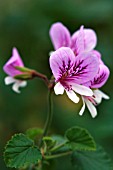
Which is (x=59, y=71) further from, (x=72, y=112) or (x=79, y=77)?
(x=72, y=112)

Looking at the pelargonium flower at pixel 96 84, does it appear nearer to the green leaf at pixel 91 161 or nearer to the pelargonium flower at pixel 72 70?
the pelargonium flower at pixel 72 70

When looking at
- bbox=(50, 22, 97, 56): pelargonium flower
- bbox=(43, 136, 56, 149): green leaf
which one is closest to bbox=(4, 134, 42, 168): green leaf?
bbox=(43, 136, 56, 149): green leaf

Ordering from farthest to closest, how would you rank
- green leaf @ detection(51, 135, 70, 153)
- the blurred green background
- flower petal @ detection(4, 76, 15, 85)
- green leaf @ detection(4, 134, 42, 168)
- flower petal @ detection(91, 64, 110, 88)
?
the blurred green background, flower petal @ detection(4, 76, 15, 85), green leaf @ detection(51, 135, 70, 153), flower petal @ detection(91, 64, 110, 88), green leaf @ detection(4, 134, 42, 168)

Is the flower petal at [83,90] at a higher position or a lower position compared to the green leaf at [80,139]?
higher

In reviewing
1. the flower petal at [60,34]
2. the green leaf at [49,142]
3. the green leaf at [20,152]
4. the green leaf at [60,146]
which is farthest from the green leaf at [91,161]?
the flower petal at [60,34]

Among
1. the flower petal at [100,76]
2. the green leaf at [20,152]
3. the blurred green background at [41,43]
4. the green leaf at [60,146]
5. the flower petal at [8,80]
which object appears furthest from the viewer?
the blurred green background at [41,43]

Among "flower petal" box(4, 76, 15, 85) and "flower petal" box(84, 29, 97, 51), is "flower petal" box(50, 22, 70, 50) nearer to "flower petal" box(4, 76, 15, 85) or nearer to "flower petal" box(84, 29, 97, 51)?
"flower petal" box(84, 29, 97, 51)
